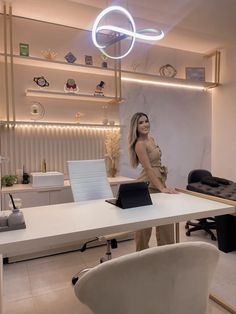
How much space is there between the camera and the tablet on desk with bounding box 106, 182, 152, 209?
1.84 m

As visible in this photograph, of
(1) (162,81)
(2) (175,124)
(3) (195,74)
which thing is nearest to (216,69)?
(3) (195,74)

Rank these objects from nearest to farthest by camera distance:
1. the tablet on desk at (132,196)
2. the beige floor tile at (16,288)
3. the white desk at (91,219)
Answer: the white desk at (91,219)
the tablet on desk at (132,196)
the beige floor tile at (16,288)

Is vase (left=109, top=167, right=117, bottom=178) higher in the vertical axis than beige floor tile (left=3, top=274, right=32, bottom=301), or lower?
higher

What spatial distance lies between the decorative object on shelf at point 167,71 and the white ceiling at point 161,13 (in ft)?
1.88

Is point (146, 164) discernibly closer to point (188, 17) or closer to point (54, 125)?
point (54, 125)

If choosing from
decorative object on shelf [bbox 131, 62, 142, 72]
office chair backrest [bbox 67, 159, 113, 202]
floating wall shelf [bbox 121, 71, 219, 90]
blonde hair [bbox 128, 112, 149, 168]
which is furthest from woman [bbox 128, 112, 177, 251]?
decorative object on shelf [bbox 131, 62, 142, 72]

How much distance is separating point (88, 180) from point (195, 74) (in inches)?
128

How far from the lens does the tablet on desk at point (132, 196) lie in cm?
184

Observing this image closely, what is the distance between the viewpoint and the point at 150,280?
0.80m

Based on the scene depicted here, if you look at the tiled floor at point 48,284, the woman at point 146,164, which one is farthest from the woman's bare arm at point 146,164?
the tiled floor at point 48,284

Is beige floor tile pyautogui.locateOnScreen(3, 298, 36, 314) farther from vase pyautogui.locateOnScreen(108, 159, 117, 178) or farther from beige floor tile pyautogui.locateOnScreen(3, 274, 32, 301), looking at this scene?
vase pyautogui.locateOnScreen(108, 159, 117, 178)

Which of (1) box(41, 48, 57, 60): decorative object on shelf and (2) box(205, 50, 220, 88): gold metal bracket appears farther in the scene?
(2) box(205, 50, 220, 88): gold metal bracket

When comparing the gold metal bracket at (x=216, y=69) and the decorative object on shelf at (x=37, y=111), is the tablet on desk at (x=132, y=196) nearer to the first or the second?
the decorative object on shelf at (x=37, y=111)

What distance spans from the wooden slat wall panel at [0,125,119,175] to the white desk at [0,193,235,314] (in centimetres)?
172
